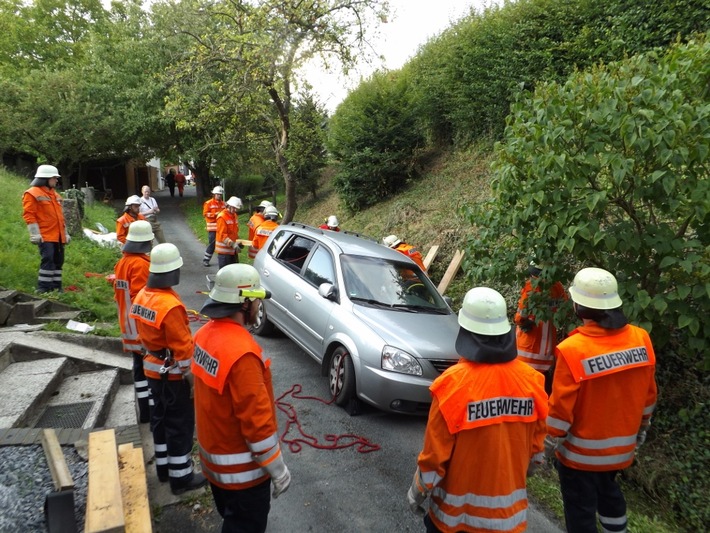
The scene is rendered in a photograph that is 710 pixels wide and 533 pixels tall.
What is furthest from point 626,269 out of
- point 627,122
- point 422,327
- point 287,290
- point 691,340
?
point 287,290

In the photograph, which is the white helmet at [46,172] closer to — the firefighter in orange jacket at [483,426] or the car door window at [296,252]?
the car door window at [296,252]

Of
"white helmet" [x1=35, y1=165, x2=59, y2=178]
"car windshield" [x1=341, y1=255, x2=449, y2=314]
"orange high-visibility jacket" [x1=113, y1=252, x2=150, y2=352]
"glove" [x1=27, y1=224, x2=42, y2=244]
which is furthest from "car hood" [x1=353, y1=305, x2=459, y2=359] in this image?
"white helmet" [x1=35, y1=165, x2=59, y2=178]

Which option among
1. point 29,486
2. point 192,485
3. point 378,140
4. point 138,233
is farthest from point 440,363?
point 378,140

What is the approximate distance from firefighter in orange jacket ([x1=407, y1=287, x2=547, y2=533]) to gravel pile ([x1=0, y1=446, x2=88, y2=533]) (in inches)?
83.5

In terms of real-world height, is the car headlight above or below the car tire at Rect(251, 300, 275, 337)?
above

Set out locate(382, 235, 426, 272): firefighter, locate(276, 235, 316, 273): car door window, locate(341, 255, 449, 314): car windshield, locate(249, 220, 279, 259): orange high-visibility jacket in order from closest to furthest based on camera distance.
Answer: locate(341, 255, 449, 314): car windshield
locate(276, 235, 316, 273): car door window
locate(382, 235, 426, 272): firefighter
locate(249, 220, 279, 259): orange high-visibility jacket

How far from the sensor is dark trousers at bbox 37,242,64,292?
23.3 feet

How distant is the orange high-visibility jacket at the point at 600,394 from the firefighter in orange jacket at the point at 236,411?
5.49 ft

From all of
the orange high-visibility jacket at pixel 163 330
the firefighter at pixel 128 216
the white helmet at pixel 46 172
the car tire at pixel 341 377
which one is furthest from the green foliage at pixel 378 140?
the orange high-visibility jacket at pixel 163 330

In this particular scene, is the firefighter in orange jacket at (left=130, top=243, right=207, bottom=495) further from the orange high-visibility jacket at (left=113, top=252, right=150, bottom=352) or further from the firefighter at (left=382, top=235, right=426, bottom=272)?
the firefighter at (left=382, top=235, right=426, bottom=272)

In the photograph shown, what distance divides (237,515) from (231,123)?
483 inches

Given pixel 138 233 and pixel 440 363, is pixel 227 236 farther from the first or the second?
pixel 440 363

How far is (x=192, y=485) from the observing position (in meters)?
3.61

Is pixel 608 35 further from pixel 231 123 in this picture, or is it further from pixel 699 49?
pixel 231 123
